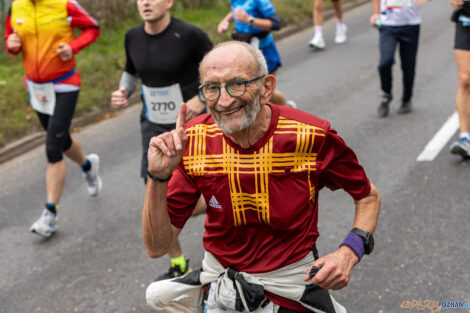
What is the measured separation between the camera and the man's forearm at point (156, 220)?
236 cm

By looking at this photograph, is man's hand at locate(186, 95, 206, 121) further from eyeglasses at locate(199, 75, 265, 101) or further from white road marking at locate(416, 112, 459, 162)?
white road marking at locate(416, 112, 459, 162)

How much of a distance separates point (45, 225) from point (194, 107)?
6.28ft

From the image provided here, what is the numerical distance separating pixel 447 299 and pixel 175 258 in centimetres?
184

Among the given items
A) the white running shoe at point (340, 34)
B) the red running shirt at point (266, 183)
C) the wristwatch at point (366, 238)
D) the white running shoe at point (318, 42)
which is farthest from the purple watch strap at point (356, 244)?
the white running shoe at point (340, 34)

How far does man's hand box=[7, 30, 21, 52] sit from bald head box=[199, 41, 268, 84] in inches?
129

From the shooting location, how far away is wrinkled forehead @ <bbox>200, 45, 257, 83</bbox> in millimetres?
2387

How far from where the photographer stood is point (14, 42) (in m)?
5.18

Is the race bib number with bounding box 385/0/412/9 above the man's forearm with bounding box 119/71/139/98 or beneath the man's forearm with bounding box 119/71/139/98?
beneath

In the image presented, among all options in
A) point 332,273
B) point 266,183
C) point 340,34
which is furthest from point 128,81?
point 340,34

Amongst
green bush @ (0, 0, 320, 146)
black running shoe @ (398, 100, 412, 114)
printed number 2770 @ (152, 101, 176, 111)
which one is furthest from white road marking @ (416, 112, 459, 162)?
green bush @ (0, 0, 320, 146)

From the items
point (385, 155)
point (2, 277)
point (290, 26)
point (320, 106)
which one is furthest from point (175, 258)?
point (290, 26)

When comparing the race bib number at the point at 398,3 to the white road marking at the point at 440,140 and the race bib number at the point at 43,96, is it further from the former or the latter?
the race bib number at the point at 43,96

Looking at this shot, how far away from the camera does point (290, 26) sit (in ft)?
42.7

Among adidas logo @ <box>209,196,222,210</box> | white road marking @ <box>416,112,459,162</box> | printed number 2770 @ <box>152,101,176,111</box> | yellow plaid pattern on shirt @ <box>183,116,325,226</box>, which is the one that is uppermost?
yellow plaid pattern on shirt @ <box>183,116,325,226</box>
